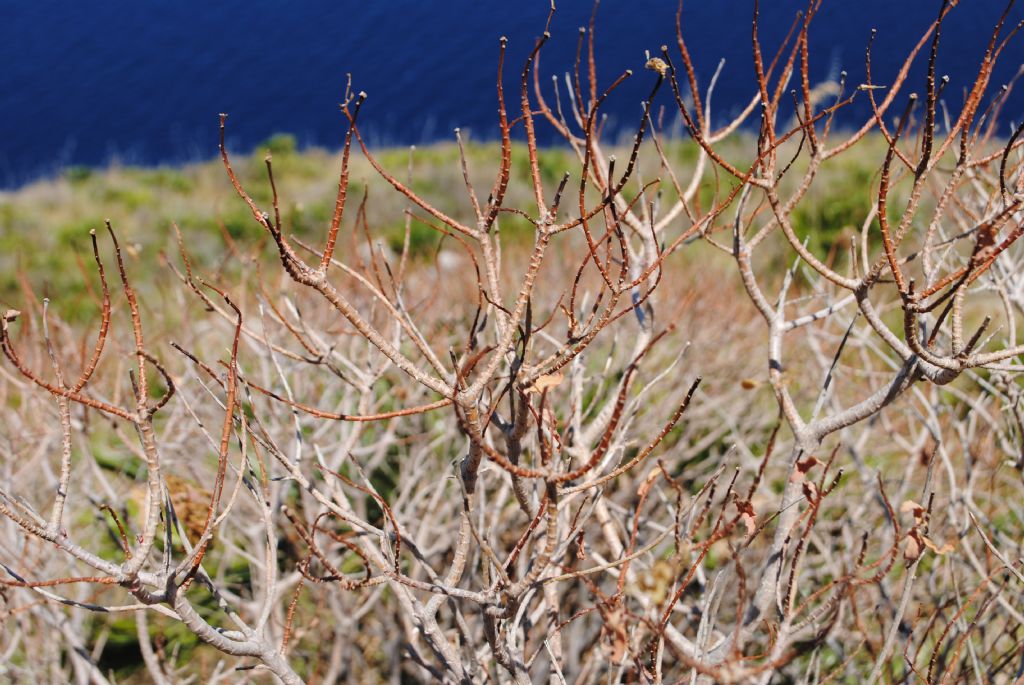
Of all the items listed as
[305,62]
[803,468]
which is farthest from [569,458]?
[305,62]

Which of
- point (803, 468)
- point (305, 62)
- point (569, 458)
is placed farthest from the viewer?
point (305, 62)

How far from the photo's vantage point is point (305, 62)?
94.1ft

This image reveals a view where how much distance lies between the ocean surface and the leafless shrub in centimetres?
1517

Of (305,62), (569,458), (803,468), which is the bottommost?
(569,458)

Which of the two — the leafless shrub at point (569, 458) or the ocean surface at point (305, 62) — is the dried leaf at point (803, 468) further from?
the ocean surface at point (305, 62)

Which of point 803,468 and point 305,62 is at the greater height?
point 305,62

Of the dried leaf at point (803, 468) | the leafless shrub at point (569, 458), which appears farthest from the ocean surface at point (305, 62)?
the dried leaf at point (803, 468)

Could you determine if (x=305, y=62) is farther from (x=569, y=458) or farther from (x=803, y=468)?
(x=569, y=458)

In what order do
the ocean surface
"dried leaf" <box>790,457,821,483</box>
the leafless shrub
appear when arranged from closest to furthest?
the leafless shrub < "dried leaf" <box>790,457,821,483</box> < the ocean surface

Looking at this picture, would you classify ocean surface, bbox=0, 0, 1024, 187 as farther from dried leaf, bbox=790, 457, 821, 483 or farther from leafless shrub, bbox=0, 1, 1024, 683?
dried leaf, bbox=790, 457, 821, 483

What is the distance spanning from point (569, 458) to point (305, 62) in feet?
97.9

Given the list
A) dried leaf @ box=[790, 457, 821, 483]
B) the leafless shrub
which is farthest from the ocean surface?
dried leaf @ box=[790, 457, 821, 483]

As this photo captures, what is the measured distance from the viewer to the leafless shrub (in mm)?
1573

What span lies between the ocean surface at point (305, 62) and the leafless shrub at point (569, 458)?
597 inches
